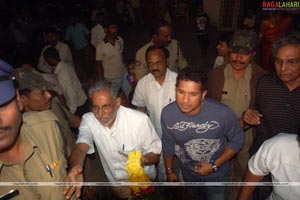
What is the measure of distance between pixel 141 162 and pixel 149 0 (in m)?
12.5

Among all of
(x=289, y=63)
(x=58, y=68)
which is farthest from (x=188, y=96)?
(x=58, y=68)

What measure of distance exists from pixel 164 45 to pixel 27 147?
3009 millimetres

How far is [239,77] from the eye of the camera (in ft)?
10.5

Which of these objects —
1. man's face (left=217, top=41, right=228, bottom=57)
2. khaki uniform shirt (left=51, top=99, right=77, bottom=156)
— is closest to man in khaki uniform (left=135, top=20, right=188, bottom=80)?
man's face (left=217, top=41, right=228, bottom=57)

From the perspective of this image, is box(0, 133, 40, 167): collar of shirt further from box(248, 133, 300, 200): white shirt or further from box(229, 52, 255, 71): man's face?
box(229, 52, 255, 71): man's face

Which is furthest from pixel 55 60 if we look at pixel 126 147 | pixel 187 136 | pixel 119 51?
pixel 187 136

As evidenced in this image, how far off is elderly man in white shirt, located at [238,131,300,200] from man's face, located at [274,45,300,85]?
2.70ft

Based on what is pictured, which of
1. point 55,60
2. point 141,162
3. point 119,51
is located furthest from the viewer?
point 119,51

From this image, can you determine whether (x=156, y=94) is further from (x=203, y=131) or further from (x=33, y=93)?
(x=33, y=93)

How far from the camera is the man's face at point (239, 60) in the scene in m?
3.09

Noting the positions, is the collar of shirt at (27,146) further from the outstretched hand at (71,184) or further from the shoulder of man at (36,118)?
the outstretched hand at (71,184)

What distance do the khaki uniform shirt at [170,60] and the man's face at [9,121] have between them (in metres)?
2.80

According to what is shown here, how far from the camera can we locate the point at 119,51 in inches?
212

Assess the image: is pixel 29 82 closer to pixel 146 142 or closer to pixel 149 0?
pixel 146 142
